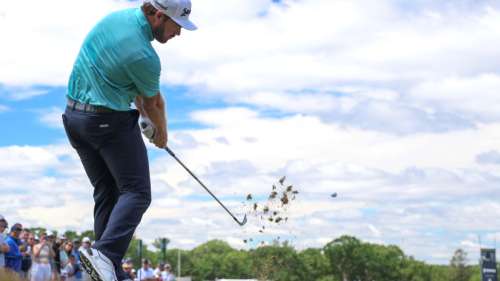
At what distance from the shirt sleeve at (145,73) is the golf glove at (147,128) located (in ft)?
1.53

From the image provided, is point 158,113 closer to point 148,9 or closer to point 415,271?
point 148,9

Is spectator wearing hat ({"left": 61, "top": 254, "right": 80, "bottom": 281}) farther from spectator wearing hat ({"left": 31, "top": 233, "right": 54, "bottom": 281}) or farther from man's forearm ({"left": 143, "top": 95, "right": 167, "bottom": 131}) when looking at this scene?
man's forearm ({"left": 143, "top": 95, "right": 167, "bottom": 131})

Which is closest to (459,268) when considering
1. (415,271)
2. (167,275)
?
(415,271)

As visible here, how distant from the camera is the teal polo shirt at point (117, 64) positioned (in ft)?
21.2

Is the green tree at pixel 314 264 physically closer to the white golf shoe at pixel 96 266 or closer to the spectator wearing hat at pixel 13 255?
the spectator wearing hat at pixel 13 255

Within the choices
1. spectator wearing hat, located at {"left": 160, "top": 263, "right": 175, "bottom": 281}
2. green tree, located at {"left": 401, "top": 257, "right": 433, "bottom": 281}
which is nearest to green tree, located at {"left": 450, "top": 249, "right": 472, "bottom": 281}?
green tree, located at {"left": 401, "top": 257, "right": 433, "bottom": 281}

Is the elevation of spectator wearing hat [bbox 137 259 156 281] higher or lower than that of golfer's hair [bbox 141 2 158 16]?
higher

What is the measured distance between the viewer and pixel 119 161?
669 cm

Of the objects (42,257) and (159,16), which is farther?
(42,257)

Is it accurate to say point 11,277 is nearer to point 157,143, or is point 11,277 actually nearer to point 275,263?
point 157,143

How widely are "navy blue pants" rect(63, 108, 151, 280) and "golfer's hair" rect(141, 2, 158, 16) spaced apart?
0.84m

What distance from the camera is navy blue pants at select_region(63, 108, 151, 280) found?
6633mm

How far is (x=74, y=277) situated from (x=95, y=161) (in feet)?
49.7

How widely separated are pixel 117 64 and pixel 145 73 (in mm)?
251
